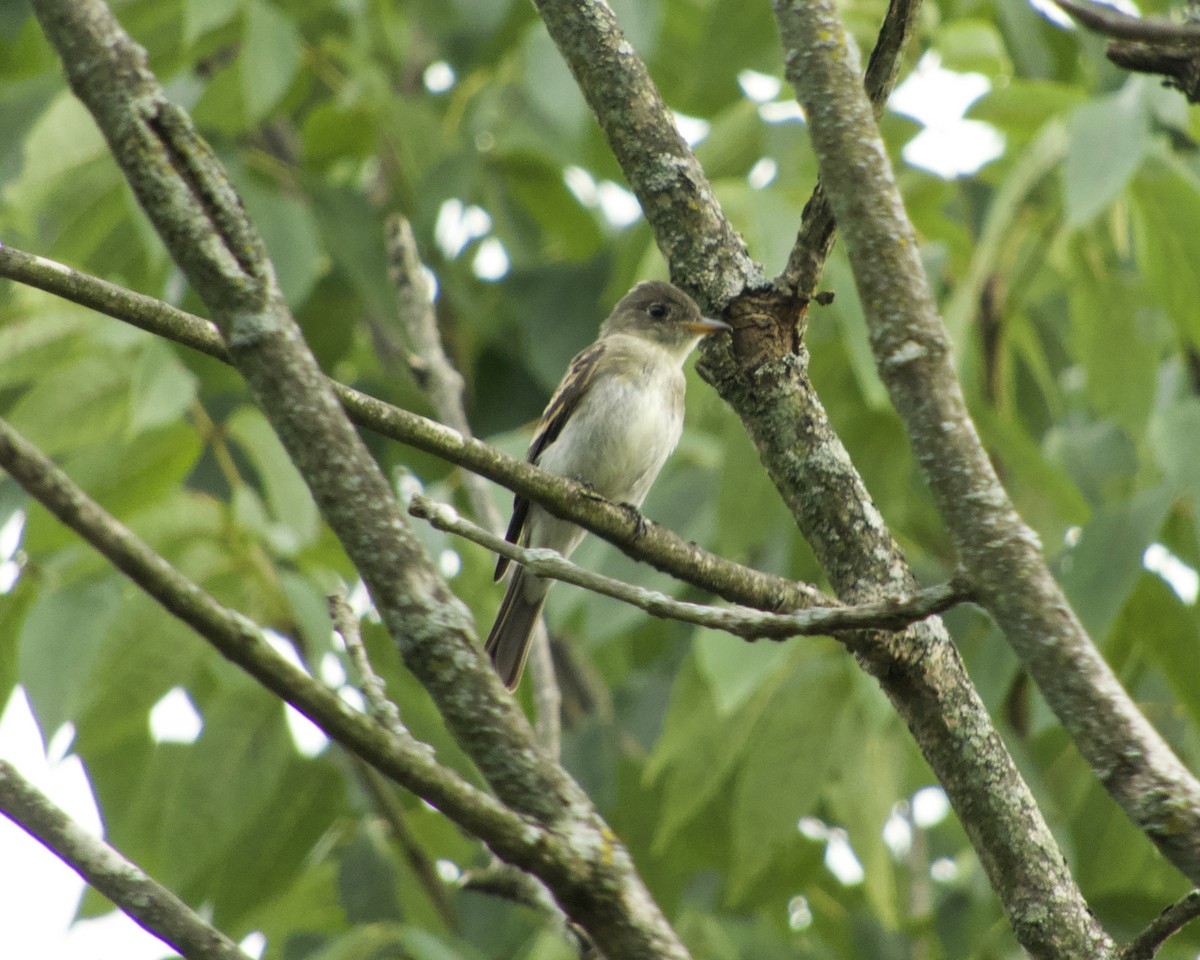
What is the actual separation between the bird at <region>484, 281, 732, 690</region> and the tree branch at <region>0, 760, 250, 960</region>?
3.07 meters

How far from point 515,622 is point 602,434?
75cm

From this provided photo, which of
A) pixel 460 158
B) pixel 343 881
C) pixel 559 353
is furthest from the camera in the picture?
pixel 559 353

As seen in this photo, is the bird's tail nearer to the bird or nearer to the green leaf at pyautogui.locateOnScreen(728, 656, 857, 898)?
the bird

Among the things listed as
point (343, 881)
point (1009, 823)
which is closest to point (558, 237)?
point (343, 881)

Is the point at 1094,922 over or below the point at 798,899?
below

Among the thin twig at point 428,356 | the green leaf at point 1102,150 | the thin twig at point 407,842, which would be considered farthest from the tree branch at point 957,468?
the thin twig at point 407,842

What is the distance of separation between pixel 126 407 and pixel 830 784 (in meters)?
2.58

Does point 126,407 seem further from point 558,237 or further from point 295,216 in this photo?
point 558,237

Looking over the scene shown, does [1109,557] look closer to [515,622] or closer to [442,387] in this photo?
[442,387]

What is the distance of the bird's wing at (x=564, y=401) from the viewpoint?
17.1 ft

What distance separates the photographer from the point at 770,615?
75.9 inches

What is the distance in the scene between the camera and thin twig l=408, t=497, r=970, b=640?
6.07 feet

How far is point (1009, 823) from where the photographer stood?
6.86 feet

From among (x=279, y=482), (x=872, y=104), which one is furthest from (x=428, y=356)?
(x=872, y=104)
